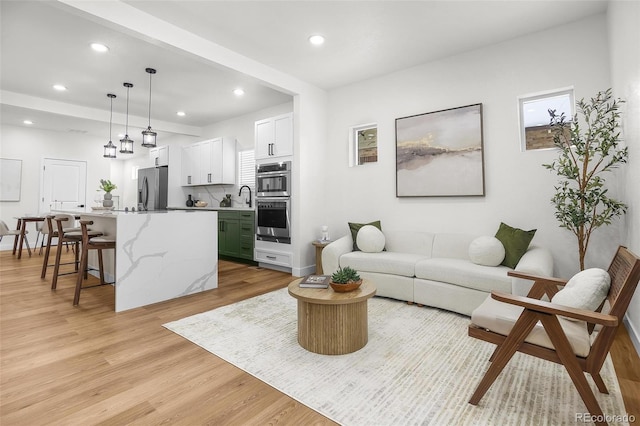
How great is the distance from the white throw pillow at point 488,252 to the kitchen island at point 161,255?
313 centimetres

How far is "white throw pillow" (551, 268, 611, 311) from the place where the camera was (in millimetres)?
1607

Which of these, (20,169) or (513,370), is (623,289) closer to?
(513,370)

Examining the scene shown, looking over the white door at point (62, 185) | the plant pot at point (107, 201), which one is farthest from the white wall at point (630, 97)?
the white door at point (62, 185)

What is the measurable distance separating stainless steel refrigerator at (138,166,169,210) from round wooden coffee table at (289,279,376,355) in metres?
6.01

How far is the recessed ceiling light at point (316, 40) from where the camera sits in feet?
11.4

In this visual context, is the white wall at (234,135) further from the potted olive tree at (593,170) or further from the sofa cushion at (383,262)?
the potted olive tree at (593,170)

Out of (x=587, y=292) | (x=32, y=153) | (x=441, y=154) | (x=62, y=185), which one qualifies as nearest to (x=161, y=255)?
(x=441, y=154)

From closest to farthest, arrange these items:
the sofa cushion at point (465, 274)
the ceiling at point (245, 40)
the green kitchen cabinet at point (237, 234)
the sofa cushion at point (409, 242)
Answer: the sofa cushion at point (465, 274)
the ceiling at point (245, 40)
the sofa cushion at point (409, 242)
the green kitchen cabinet at point (237, 234)

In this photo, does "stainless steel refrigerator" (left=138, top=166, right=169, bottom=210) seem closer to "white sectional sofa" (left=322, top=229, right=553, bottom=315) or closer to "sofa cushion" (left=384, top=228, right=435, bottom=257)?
"white sectional sofa" (left=322, top=229, right=553, bottom=315)

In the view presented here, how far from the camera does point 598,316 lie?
55.7 inches

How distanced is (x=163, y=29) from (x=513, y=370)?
170 inches

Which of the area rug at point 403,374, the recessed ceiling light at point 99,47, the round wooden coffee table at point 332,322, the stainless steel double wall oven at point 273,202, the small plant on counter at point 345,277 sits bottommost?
the area rug at point 403,374

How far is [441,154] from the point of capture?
3971 mm

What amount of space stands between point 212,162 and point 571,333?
6431mm
